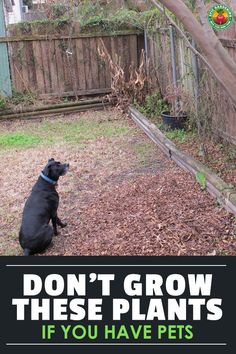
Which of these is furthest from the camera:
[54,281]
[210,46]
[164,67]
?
[164,67]

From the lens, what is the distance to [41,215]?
452cm

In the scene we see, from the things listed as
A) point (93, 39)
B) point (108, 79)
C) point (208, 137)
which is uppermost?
point (93, 39)

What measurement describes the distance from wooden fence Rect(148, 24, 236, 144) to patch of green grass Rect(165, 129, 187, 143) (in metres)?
0.69

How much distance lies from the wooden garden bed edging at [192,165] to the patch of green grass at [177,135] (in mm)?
164

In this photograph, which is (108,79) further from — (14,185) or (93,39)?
(14,185)

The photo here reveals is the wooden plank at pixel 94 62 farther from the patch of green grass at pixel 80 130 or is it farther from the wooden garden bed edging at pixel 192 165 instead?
the wooden garden bed edging at pixel 192 165

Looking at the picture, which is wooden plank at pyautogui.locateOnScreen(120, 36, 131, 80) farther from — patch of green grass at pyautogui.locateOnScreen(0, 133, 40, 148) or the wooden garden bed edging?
patch of green grass at pyautogui.locateOnScreen(0, 133, 40, 148)

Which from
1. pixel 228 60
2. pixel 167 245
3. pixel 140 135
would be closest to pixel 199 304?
pixel 167 245

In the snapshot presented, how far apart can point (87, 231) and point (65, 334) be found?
194 cm

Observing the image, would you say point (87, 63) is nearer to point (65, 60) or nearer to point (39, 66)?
point (65, 60)

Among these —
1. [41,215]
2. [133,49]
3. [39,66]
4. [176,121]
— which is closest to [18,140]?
[176,121]

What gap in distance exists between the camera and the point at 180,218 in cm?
473

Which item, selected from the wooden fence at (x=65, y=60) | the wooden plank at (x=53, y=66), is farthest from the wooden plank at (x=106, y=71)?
Answer: the wooden plank at (x=53, y=66)

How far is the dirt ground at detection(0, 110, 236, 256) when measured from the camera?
14.3 ft
